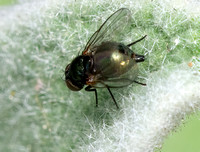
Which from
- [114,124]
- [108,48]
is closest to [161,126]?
[114,124]

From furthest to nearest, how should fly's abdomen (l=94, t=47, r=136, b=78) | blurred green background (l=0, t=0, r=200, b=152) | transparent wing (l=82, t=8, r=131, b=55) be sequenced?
1. blurred green background (l=0, t=0, r=200, b=152)
2. transparent wing (l=82, t=8, r=131, b=55)
3. fly's abdomen (l=94, t=47, r=136, b=78)

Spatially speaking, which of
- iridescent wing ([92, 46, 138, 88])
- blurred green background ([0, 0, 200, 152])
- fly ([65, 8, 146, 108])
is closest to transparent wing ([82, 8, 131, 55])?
fly ([65, 8, 146, 108])

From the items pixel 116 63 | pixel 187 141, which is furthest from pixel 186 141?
pixel 116 63

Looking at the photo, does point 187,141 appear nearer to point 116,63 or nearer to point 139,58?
point 139,58

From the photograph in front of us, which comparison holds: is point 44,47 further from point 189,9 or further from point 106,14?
point 189,9

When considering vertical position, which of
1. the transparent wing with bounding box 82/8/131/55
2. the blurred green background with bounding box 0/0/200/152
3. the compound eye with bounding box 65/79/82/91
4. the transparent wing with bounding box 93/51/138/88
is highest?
the transparent wing with bounding box 82/8/131/55

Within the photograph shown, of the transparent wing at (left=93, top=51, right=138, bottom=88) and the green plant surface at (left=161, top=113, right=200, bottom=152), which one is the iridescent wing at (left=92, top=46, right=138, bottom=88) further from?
the green plant surface at (left=161, top=113, right=200, bottom=152)

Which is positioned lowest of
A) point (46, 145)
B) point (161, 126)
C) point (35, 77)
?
point (46, 145)

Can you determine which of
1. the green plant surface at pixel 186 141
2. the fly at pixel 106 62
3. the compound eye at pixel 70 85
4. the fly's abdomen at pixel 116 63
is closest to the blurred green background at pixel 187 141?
the green plant surface at pixel 186 141
